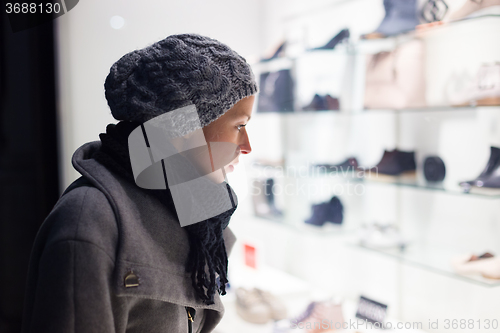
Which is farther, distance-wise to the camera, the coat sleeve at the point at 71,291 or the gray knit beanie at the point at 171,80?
the gray knit beanie at the point at 171,80

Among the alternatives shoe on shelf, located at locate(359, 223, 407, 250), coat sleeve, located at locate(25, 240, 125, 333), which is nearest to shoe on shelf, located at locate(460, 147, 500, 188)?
shoe on shelf, located at locate(359, 223, 407, 250)

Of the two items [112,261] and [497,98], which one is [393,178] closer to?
[497,98]

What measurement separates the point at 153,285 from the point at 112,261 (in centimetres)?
13

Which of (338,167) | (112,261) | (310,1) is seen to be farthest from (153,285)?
(310,1)

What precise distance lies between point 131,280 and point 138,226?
0.15 meters

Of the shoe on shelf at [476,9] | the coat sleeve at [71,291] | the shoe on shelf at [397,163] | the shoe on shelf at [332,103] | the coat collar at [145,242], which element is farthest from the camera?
the shoe on shelf at [332,103]

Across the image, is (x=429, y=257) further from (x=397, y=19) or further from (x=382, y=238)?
(x=397, y=19)

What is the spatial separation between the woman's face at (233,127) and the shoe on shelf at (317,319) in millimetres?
1655

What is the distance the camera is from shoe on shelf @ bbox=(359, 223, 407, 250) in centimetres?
261

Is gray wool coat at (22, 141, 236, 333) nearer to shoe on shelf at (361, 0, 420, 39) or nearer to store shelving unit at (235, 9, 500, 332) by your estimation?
store shelving unit at (235, 9, 500, 332)

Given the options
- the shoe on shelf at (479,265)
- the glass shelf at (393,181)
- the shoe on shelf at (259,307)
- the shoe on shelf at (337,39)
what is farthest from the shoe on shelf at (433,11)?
the shoe on shelf at (259,307)

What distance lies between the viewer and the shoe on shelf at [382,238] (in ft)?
8.57

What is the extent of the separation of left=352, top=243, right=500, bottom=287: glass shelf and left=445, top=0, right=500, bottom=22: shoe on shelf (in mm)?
1326

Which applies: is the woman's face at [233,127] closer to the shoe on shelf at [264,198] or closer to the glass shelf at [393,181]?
the glass shelf at [393,181]
